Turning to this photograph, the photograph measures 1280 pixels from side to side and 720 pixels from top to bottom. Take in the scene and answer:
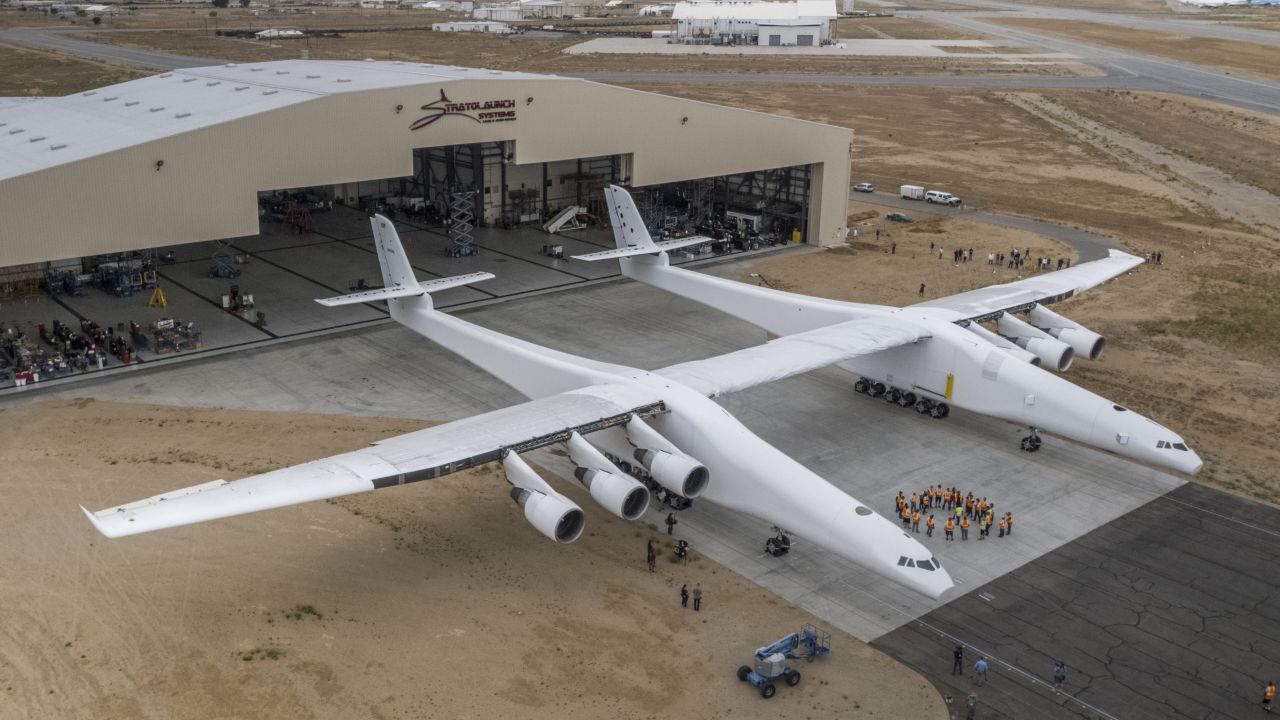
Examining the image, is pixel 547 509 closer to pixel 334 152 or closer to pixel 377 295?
pixel 377 295

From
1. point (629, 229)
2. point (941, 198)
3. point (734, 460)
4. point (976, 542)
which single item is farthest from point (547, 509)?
point (941, 198)

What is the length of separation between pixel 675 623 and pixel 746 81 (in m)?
123

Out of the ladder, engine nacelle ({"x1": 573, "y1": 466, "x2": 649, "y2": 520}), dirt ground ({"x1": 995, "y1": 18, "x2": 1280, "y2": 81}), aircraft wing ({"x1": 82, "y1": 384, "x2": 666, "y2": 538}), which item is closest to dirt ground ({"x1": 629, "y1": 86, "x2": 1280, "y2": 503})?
the ladder

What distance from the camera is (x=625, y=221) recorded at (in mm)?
52344

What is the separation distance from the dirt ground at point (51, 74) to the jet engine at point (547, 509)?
10859 cm

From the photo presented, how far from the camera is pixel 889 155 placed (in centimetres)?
10212

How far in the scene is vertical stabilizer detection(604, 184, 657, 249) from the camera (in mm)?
52031

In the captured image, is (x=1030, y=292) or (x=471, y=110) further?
(x=471, y=110)

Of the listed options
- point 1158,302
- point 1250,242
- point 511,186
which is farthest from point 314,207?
point 1250,242

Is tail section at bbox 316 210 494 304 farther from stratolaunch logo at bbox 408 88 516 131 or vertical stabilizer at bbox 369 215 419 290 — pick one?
stratolaunch logo at bbox 408 88 516 131

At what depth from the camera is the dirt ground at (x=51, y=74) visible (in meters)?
119

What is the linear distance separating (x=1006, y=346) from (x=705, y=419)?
52.3 feet

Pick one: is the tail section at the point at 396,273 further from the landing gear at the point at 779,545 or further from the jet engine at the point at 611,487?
the landing gear at the point at 779,545

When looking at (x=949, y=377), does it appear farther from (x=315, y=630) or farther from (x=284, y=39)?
(x=284, y=39)
